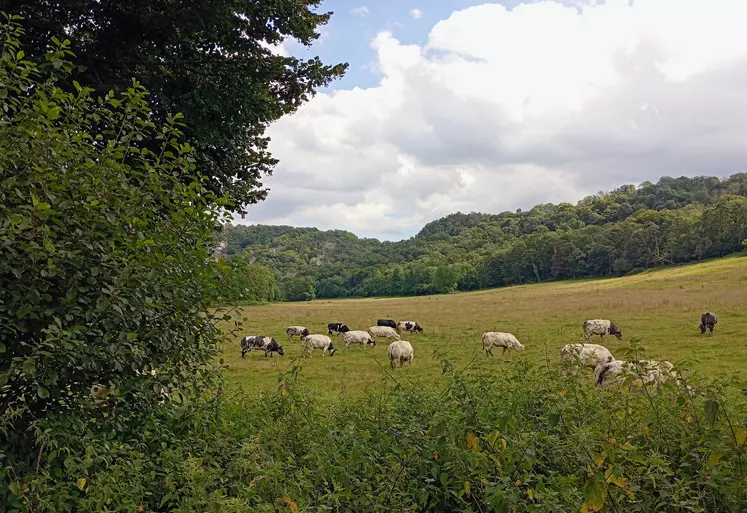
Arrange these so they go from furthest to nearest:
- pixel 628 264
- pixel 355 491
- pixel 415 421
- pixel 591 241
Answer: pixel 591 241, pixel 628 264, pixel 415 421, pixel 355 491

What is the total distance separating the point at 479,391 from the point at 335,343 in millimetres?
21781

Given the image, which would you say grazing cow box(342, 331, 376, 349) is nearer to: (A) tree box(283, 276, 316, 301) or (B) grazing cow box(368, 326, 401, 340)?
(B) grazing cow box(368, 326, 401, 340)

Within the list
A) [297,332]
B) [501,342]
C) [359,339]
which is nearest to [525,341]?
[501,342]

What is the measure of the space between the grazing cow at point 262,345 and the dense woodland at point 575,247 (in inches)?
1614

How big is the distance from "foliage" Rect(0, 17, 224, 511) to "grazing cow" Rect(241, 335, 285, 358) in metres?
19.5

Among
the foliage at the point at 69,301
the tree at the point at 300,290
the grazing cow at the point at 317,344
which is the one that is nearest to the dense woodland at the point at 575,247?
the tree at the point at 300,290

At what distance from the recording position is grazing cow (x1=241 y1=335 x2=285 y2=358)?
2445 centimetres

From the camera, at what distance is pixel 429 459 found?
509 cm

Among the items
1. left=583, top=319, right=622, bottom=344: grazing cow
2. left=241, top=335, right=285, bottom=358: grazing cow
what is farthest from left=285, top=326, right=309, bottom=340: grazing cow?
left=583, top=319, right=622, bottom=344: grazing cow

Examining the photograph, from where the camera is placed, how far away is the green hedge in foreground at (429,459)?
407 centimetres

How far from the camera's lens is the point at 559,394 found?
20.5 ft

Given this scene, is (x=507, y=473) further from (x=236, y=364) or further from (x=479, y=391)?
(x=236, y=364)

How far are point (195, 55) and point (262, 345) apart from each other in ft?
58.6

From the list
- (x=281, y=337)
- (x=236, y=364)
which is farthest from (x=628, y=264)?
(x=236, y=364)
